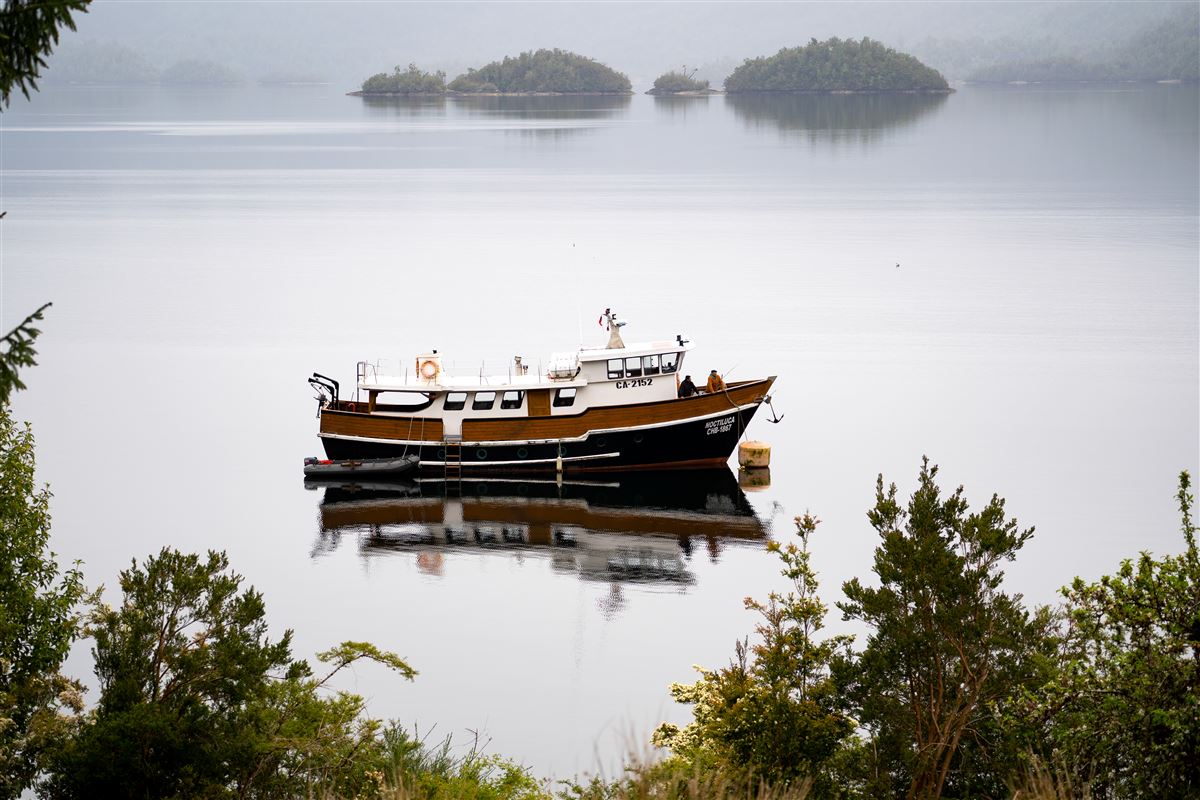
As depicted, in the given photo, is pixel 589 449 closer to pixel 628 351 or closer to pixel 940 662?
pixel 628 351

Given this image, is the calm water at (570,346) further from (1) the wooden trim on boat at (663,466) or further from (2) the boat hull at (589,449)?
(2) the boat hull at (589,449)

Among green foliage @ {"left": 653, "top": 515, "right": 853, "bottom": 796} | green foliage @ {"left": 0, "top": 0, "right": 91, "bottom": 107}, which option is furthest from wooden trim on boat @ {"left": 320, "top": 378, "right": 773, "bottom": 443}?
green foliage @ {"left": 0, "top": 0, "right": 91, "bottom": 107}

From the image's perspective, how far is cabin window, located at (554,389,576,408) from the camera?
143 ft

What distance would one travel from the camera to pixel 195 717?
60.2 feet

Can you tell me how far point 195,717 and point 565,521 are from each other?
22.9m

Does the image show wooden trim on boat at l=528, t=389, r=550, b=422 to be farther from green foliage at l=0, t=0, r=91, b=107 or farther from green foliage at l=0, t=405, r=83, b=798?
green foliage at l=0, t=0, r=91, b=107

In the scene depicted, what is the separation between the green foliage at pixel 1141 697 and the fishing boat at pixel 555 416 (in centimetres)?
2719

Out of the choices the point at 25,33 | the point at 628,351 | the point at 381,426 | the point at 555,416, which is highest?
the point at 25,33

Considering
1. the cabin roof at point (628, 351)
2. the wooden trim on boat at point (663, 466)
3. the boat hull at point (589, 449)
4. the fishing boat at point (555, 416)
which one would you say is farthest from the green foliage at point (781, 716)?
the wooden trim on boat at point (663, 466)

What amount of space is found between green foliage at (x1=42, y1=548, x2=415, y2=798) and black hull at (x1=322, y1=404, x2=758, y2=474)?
80.7 ft

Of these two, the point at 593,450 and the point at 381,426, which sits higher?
the point at 381,426

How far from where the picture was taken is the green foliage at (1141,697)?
15352mm

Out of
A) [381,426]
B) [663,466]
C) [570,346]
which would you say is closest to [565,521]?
[663,466]

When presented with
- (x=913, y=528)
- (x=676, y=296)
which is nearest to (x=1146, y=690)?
(x=913, y=528)
